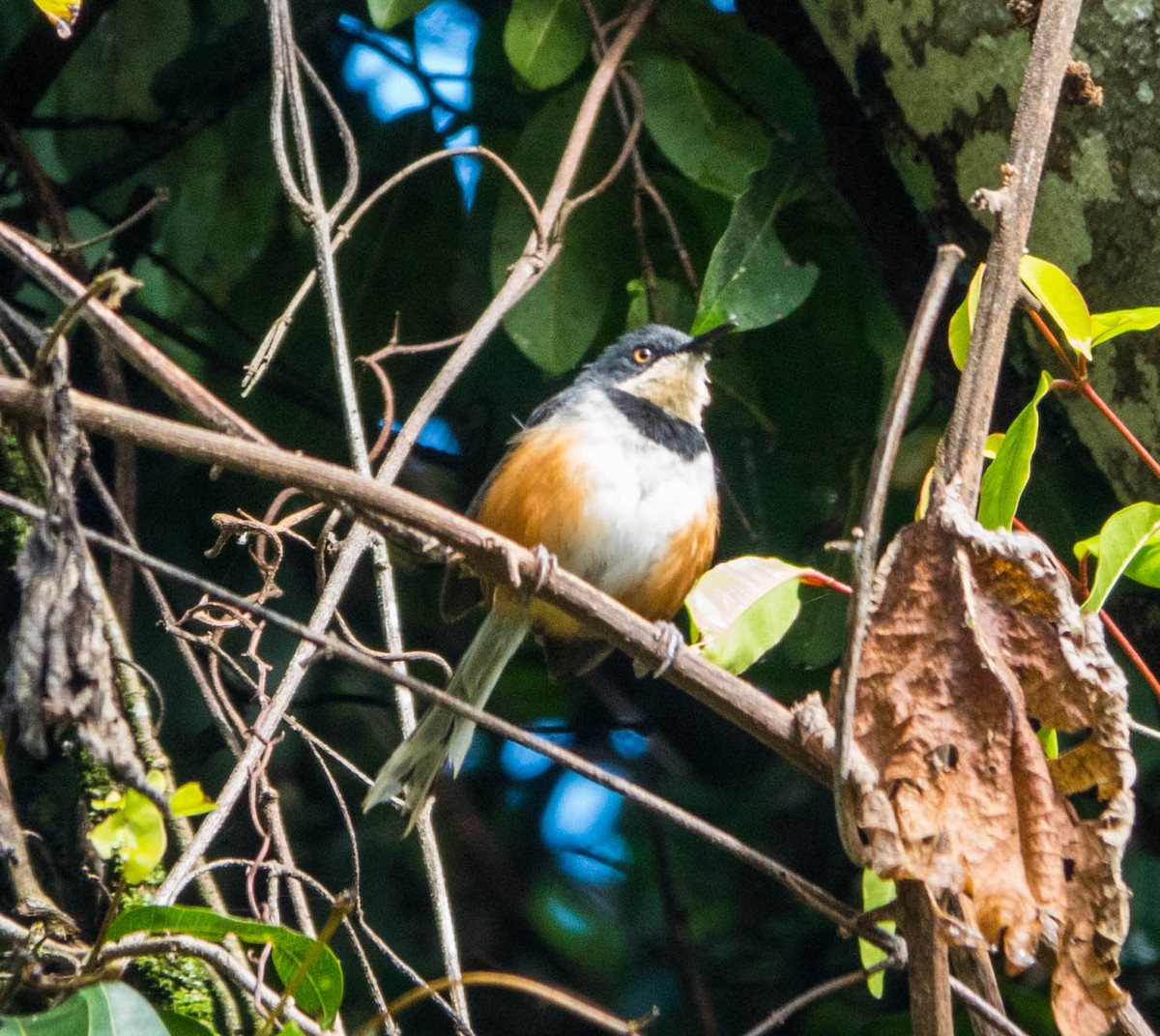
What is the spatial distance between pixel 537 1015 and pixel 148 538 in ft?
6.55

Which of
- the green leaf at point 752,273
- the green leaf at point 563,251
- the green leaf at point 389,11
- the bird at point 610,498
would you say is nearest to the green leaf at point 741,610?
the green leaf at point 752,273

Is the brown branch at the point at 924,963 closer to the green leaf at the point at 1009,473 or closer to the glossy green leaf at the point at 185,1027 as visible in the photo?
the green leaf at the point at 1009,473

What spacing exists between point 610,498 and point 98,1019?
2046 millimetres

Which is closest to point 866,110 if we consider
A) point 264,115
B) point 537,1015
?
point 264,115

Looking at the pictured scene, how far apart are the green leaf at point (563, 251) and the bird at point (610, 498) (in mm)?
168

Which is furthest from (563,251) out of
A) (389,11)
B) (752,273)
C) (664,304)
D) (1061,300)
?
(1061,300)

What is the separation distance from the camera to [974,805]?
5.57 feet

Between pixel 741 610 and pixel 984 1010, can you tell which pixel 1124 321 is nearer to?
pixel 741 610

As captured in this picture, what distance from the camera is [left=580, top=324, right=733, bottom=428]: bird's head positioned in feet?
12.1

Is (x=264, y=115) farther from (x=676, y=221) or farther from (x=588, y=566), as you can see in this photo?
(x=588, y=566)

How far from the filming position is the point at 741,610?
2203 millimetres

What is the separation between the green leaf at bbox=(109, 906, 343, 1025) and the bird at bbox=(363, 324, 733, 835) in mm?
1335

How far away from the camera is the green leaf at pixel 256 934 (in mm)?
1803

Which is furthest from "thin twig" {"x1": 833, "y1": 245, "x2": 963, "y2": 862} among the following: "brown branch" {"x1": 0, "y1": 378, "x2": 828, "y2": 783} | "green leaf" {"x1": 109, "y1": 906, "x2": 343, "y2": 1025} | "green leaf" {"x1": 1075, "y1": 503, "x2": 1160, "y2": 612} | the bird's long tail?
the bird's long tail
